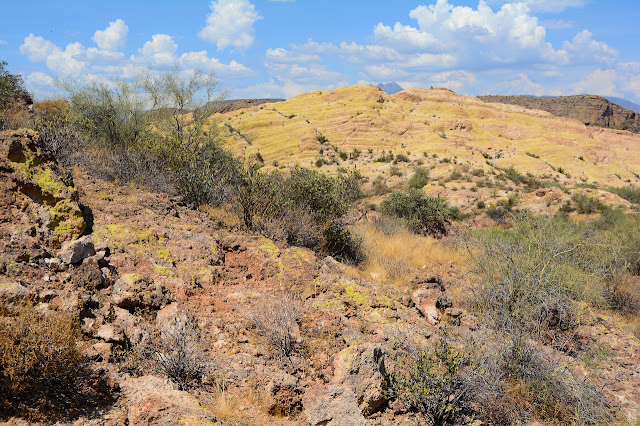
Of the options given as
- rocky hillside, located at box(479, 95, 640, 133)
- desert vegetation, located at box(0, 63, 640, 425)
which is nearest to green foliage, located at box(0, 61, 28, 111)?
desert vegetation, located at box(0, 63, 640, 425)

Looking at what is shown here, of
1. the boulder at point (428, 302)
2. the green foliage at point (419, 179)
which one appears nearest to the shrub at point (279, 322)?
the boulder at point (428, 302)

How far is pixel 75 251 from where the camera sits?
3.11 metres

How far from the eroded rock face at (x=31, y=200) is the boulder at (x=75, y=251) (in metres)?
0.24

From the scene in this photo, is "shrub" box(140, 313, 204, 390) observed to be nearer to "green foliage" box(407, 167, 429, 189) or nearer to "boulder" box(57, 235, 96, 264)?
"boulder" box(57, 235, 96, 264)

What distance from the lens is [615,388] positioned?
3.62 m

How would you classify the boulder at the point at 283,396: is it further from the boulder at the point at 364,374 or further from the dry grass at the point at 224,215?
the dry grass at the point at 224,215

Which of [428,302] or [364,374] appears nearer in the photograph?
[364,374]

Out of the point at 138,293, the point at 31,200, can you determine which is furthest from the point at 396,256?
the point at 31,200

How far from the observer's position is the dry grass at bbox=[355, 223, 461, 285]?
5297mm

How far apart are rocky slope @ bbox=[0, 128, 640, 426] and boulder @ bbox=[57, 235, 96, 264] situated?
1 cm

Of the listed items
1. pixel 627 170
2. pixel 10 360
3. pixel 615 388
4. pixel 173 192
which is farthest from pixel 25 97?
pixel 627 170

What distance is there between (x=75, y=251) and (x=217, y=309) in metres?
1.32

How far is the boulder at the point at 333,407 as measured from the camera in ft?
7.70

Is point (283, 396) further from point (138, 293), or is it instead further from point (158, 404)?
point (138, 293)
